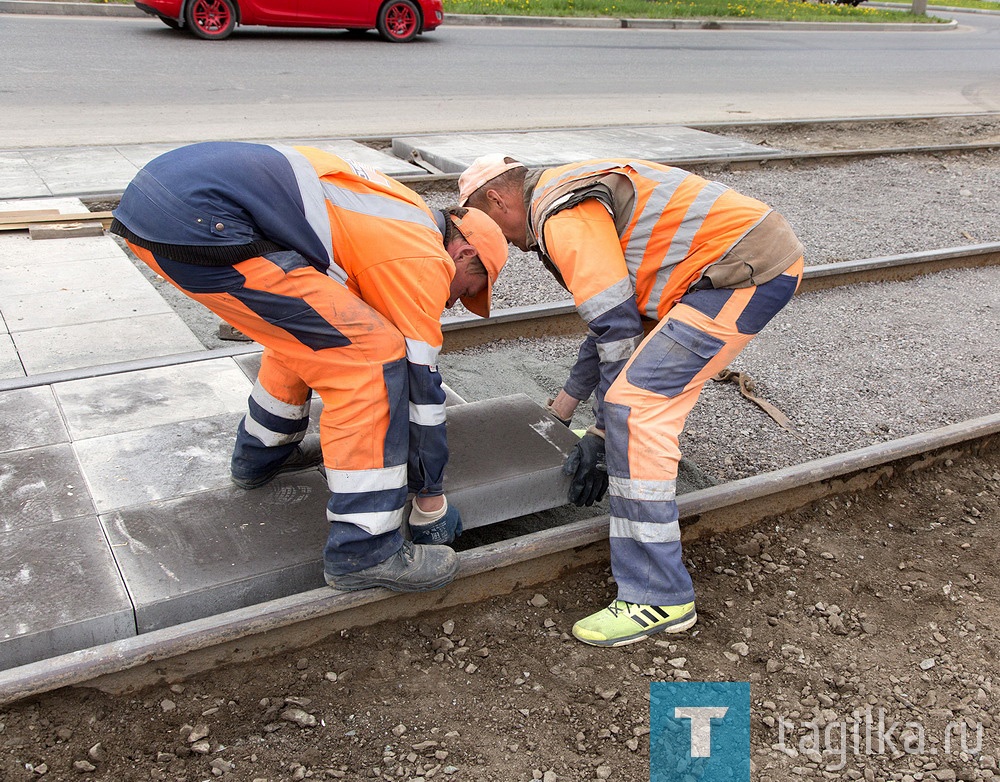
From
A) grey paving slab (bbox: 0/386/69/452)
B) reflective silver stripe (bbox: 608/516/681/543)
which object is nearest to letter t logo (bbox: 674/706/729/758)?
reflective silver stripe (bbox: 608/516/681/543)

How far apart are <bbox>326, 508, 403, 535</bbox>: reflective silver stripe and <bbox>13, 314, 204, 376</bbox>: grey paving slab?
106 inches

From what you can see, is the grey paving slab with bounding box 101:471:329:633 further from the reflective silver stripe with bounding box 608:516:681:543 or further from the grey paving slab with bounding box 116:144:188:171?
the grey paving slab with bounding box 116:144:188:171

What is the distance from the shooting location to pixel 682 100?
46.8ft

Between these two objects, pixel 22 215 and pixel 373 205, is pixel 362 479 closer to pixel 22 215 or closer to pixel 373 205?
pixel 373 205

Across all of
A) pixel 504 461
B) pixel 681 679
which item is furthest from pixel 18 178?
pixel 681 679

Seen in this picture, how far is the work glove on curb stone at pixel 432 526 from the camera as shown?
3473 millimetres

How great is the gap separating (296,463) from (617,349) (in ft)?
4.86

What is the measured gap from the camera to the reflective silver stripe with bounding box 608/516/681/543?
11.4 feet

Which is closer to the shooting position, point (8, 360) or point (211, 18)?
point (8, 360)

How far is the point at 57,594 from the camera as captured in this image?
10.2 ft

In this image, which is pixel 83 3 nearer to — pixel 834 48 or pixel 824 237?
pixel 824 237

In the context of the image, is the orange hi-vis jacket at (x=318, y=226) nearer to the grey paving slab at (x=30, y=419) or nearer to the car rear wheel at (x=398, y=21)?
the grey paving slab at (x=30, y=419)

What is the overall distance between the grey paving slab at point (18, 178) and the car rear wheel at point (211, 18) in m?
6.71

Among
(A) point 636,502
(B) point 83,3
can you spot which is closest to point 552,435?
(A) point 636,502
